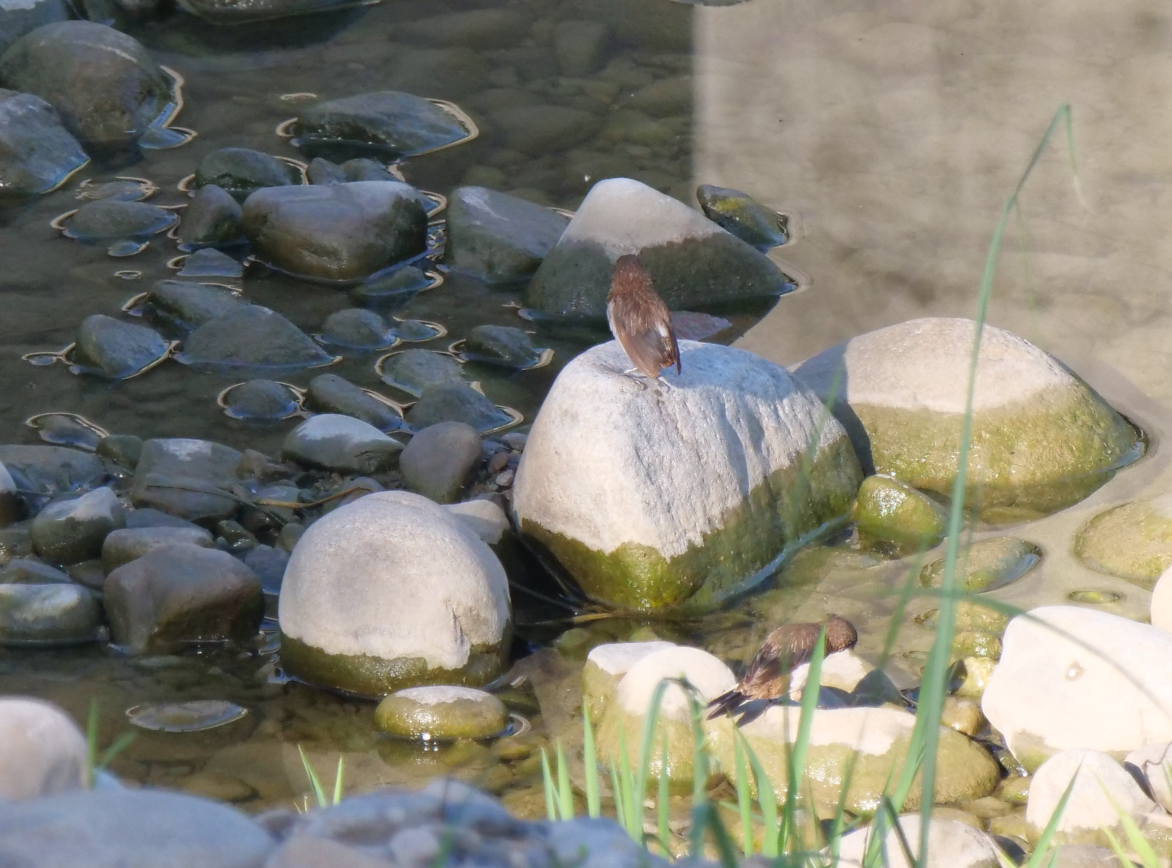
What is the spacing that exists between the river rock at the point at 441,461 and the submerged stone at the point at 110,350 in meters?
1.73

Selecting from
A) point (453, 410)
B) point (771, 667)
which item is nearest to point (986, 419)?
point (771, 667)

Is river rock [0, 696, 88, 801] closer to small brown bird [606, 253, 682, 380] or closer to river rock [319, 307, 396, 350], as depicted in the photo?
small brown bird [606, 253, 682, 380]

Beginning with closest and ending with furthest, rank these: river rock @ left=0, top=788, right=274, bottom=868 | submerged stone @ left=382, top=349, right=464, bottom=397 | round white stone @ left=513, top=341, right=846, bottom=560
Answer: river rock @ left=0, top=788, right=274, bottom=868
round white stone @ left=513, top=341, right=846, bottom=560
submerged stone @ left=382, top=349, right=464, bottom=397

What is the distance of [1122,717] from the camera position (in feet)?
13.0

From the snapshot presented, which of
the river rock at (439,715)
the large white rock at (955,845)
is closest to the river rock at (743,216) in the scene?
the river rock at (439,715)

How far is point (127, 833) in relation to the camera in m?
0.96

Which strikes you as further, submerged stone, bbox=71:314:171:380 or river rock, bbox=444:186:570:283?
river rock, bbox=444:186:570:283

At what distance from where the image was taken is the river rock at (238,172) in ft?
28.0

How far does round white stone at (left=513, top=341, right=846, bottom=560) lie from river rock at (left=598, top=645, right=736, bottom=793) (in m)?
0.80

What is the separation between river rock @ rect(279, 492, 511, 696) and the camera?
454 centimetres

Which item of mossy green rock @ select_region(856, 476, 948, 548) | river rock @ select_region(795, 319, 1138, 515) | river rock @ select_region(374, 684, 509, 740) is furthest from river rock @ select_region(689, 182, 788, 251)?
river rock @ select_region(374, 684, 509, 740)

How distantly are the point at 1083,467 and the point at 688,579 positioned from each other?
2025mm

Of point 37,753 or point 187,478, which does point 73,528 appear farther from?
point 37,753

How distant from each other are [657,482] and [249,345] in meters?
2.77
